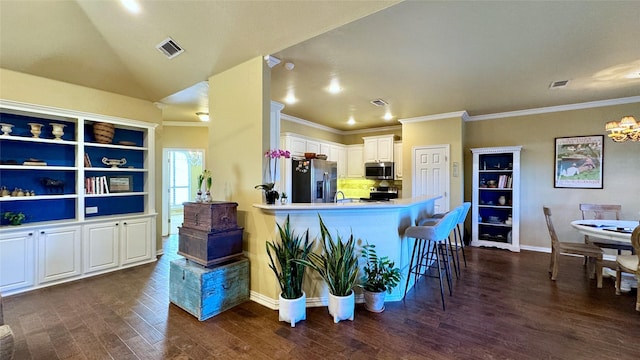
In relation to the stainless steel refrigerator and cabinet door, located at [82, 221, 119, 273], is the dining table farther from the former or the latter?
cabinet door, located at [82, 221, 119, 273]

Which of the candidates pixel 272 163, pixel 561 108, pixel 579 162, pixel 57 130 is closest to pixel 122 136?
pixel 57 130

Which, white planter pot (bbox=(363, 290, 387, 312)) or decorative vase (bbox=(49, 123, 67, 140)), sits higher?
decorative vase (bbox=(49, 123, 67, 140))

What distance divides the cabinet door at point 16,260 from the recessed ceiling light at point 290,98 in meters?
3.74

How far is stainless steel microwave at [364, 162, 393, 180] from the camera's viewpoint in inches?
246

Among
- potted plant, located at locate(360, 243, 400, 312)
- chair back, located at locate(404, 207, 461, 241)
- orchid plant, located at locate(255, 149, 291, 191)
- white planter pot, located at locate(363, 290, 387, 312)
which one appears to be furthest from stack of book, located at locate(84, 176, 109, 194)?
chair back, located at locate(404, 207, 461, 241)

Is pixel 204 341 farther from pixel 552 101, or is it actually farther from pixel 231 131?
pixel 552 101

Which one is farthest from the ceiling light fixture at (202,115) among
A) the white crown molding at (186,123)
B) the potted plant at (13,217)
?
the potted plant at (13,217)

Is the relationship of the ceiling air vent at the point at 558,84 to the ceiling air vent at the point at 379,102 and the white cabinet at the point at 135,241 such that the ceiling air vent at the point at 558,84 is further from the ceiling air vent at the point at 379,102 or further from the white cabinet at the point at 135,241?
the white cabinet at the point at 135,241

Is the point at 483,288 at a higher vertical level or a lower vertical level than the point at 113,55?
lower

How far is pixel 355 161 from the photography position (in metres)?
6.98

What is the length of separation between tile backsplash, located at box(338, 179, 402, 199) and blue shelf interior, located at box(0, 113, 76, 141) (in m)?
5.37

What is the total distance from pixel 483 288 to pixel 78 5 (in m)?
5.60

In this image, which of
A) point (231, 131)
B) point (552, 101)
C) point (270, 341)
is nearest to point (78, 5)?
point (231, 131)

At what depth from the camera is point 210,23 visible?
274 centimetres
